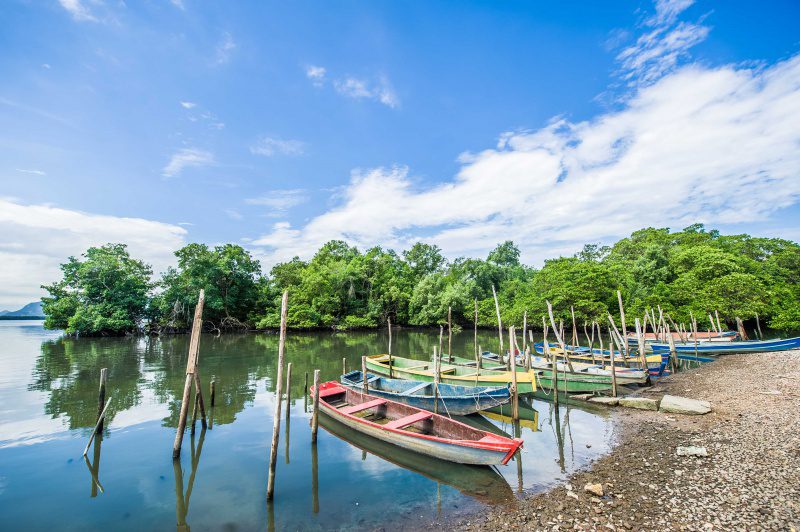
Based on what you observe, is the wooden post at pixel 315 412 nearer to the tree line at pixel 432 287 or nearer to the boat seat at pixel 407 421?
the boat seat at pixel 407 421

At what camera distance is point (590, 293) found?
4016cm

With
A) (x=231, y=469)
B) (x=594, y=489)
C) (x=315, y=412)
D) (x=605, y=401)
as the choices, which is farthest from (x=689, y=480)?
(x=231, y=469)

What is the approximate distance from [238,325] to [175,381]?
35.0 meters

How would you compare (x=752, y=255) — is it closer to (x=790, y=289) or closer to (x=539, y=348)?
(x=790, y=289)

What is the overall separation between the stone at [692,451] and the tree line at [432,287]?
2948 cm

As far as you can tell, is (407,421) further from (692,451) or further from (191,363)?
(692,451)

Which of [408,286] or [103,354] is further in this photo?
[408,286]

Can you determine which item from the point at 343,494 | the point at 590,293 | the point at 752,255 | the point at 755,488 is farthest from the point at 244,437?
the point at 752,255

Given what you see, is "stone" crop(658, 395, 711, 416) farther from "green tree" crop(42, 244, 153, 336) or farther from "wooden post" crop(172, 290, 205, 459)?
"green tree" crop(42, 244, 153, 336)

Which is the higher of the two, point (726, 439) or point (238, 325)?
point (238, 325)

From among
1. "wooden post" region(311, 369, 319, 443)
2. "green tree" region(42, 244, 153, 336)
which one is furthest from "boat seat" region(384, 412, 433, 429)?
"green tree" region(42, 244, 153, 336)

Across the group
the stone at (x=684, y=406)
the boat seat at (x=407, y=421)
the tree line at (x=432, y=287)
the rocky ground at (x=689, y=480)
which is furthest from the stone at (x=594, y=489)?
the tree line at (x=432, y=287)

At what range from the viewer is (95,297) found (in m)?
46.4

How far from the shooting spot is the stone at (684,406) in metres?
12.5
